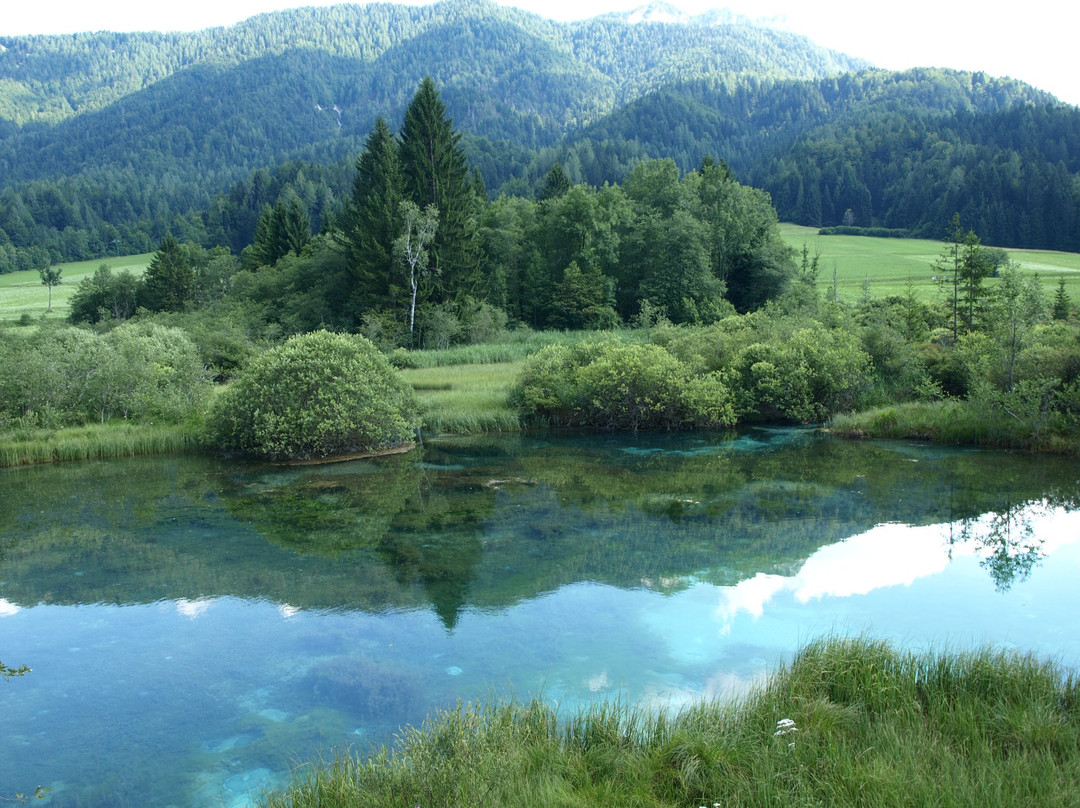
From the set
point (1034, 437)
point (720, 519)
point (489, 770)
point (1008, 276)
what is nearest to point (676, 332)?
point (1008, 276)

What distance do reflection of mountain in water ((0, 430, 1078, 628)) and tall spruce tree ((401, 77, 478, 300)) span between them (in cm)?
2725

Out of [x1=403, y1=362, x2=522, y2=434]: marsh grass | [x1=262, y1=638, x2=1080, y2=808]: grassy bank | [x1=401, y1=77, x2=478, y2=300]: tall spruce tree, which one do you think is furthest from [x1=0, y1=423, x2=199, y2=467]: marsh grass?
[x1=401, y1=77, x2=478, y2=300]: tall spruce tree

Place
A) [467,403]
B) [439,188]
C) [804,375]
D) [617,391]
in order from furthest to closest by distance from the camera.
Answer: [439,188] < [467,403] < [804,375] < [617,391]

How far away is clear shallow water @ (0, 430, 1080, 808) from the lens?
9.90 m

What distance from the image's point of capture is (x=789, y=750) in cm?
727

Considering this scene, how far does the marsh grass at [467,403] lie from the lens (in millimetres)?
30641

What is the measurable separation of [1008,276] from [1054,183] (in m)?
74.6

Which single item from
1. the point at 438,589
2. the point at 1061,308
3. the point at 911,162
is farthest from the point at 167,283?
the point at 911,162

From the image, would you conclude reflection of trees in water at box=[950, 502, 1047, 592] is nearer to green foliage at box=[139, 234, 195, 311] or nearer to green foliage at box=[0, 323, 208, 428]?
green foliage at box=[0, 323, 208, 428]

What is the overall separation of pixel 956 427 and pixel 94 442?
28826mm

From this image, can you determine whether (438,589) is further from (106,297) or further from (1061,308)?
(106,297)

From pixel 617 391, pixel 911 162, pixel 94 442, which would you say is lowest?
pixel 94 442

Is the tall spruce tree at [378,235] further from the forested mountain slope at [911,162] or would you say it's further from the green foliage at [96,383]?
the forested mountain slope at [911,162]

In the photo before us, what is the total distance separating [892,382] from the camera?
3144 cm
